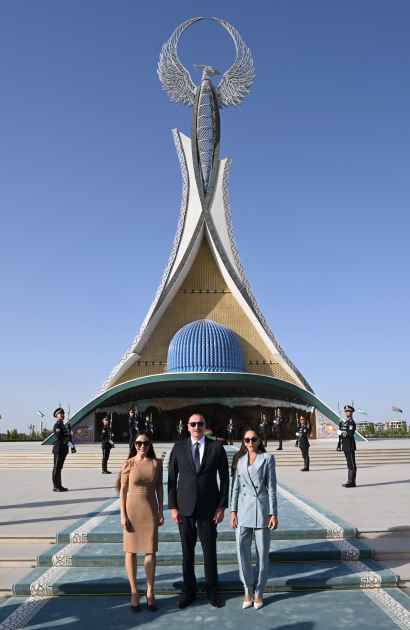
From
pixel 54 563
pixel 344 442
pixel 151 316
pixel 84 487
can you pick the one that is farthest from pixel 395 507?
pixel 151 316

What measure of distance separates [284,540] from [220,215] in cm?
2742

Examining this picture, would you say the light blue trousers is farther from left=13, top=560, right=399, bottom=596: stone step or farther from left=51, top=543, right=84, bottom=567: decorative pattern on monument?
left=51, top=543, right=84, bottom=567: decorative pattern on monument

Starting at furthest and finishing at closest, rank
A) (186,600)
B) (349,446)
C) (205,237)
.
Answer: (205,237)
(349,446)
(186,600)

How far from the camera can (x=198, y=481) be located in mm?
3818

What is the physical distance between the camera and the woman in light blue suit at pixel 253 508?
3742 mm

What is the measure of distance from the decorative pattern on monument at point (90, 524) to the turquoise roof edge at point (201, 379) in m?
16.1

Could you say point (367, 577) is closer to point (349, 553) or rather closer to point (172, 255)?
point (349, 553)

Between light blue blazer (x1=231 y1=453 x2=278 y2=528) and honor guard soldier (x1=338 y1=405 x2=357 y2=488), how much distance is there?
19.8 feet

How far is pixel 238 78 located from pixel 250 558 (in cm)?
3366

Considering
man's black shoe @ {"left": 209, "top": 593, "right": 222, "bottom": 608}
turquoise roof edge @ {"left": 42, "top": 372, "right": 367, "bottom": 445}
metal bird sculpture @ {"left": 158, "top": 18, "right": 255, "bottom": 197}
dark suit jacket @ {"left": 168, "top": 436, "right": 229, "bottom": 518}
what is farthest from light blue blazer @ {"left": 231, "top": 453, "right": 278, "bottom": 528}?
metal bird sculpture @ {"left": 158, "top": 18, "right": 255, "bottom": 197}

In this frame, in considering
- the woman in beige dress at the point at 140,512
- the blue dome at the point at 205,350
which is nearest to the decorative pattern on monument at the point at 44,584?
the woman in beige dress at the point at 140,512

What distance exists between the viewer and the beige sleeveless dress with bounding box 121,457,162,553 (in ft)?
12.1

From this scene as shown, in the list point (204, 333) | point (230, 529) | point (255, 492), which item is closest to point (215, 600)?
point (255, 492)

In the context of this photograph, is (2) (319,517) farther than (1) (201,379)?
No
